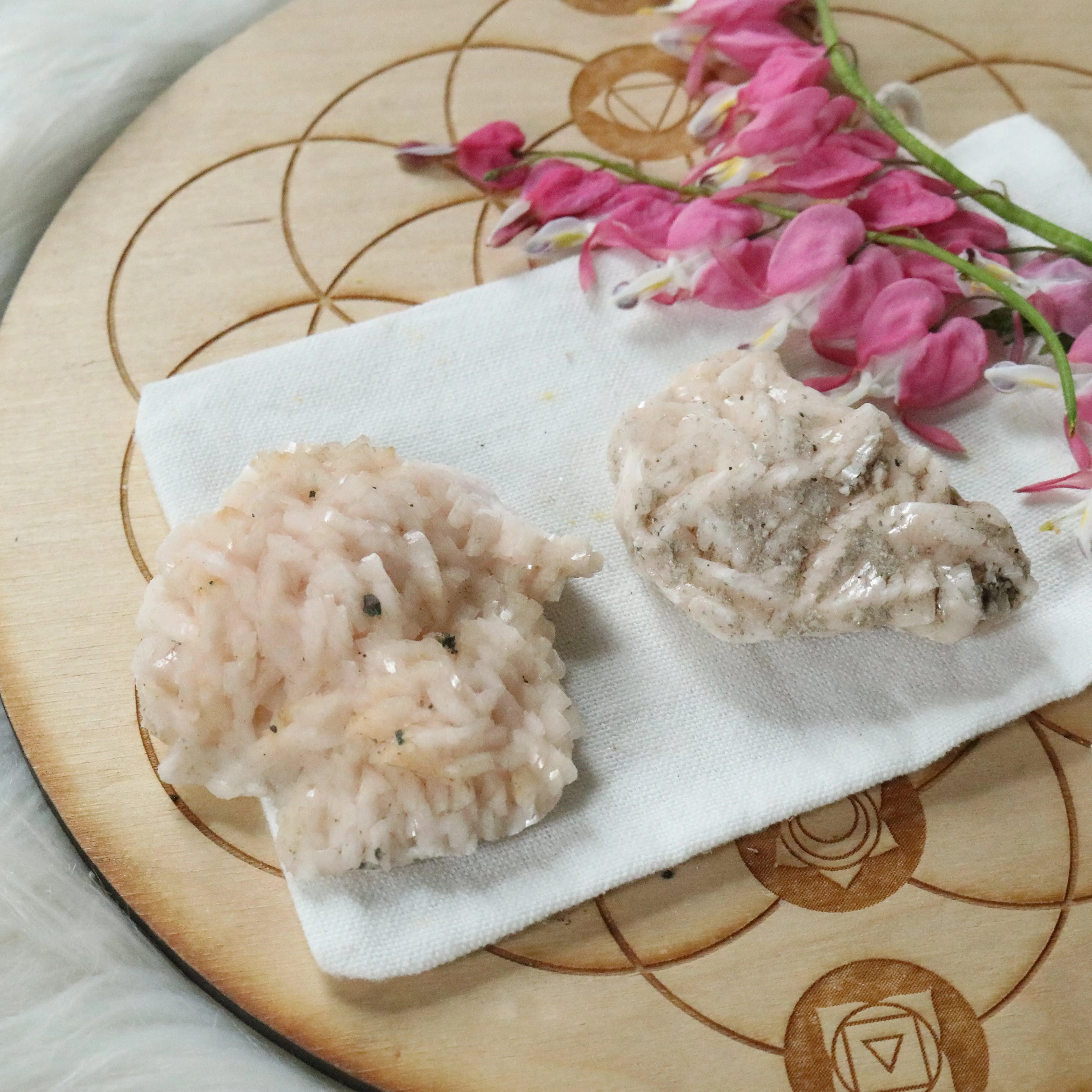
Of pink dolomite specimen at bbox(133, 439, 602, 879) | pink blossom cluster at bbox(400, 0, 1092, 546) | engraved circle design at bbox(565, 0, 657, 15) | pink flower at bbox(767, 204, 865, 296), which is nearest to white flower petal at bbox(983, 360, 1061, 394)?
pink blossom cluster at bbox(400, 0, 1092, 546)

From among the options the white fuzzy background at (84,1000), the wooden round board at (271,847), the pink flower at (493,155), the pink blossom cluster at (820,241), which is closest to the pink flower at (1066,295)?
the pink blossom cluster at (820,241)

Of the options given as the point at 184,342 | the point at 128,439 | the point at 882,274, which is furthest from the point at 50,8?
the point at 882,274

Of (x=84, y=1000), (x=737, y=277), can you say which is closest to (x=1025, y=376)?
(x=737, y=277)

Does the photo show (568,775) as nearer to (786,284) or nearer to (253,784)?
(253,784)

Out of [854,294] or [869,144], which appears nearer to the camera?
[854,294]

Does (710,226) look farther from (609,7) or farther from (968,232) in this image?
(609,7)

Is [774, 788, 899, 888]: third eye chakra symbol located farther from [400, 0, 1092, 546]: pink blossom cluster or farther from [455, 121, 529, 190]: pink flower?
[455, 121, 529, 190]: pink flower
